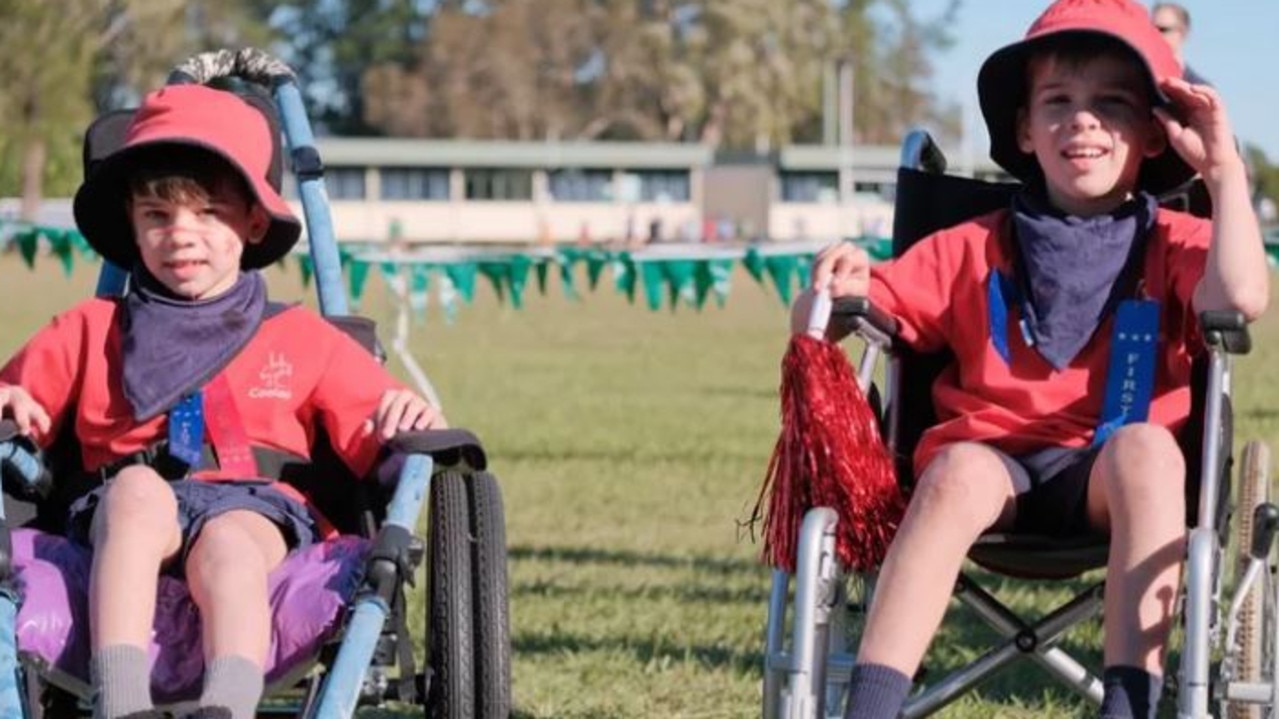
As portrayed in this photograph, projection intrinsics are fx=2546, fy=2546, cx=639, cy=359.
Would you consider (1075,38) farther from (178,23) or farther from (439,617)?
(178,23)

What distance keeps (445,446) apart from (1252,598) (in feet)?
4.55

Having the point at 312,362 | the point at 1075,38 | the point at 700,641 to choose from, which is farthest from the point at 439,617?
the point at 700,641

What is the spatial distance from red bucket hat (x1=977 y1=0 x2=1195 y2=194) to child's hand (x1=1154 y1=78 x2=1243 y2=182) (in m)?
0.06

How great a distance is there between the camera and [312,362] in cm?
461

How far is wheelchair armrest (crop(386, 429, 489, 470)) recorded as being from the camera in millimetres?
4250

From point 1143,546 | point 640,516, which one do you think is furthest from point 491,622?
point 640,516

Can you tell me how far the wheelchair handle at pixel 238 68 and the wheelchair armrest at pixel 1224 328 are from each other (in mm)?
2253

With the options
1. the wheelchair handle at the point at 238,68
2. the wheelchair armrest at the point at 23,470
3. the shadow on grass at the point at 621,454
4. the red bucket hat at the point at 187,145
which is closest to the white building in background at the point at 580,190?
the shadow on grass at the point at 621,454

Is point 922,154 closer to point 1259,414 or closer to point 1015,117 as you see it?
point 1015,117

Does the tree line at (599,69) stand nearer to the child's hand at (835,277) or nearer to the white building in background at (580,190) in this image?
the white building in background at (580,190)

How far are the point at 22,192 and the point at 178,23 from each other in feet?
38.2

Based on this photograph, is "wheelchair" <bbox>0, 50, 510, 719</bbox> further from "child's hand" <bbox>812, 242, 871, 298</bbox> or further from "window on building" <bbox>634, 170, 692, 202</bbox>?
"window on building" <bbox>634, 170, 692, 202</bbox>

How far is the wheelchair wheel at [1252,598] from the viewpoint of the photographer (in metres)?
4.30

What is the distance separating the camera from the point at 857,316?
4.37 metres
